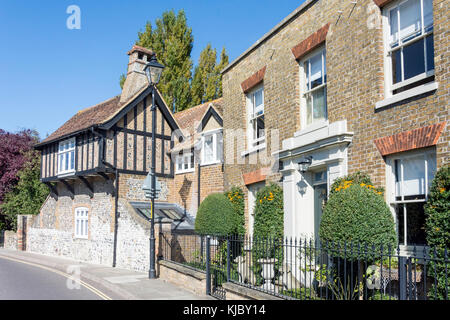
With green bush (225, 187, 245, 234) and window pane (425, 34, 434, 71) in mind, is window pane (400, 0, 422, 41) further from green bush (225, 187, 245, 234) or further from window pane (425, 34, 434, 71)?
green bush (225, 187, 245, 234)

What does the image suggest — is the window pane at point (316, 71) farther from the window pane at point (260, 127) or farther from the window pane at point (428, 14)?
the window pane at point (428, 14)

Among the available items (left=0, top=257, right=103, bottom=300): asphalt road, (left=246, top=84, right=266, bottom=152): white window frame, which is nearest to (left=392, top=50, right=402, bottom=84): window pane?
(left=246, top=84, right=266, bottom=152): white window frame

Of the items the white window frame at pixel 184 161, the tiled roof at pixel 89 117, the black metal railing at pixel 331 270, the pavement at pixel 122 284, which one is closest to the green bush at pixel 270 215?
the black metal railing at pixel 331 270

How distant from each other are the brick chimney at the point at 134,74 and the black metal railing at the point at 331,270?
10.3m

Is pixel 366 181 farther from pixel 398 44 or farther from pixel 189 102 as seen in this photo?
pixel 189 102

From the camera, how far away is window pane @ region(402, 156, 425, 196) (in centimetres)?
718

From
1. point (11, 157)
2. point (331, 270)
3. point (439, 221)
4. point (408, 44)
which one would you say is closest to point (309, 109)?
point (408, 44)

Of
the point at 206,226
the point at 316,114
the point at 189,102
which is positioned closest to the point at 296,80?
the point at 316,114

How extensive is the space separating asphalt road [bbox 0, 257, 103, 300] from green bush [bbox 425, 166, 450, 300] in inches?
308

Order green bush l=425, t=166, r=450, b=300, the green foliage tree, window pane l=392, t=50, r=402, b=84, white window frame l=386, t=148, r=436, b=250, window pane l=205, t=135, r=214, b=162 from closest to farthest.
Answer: green bush l=425, t=166, r=450, b=300 < white window frame l=386, t=148, r=436, b=250 < window pane l=392, t=50, r=402, b=84 < window pane l=205, t=135, r=214, b=162 < the green foliage tree

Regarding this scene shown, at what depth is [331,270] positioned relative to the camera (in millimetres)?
7504

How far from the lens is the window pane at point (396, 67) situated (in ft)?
25.6
